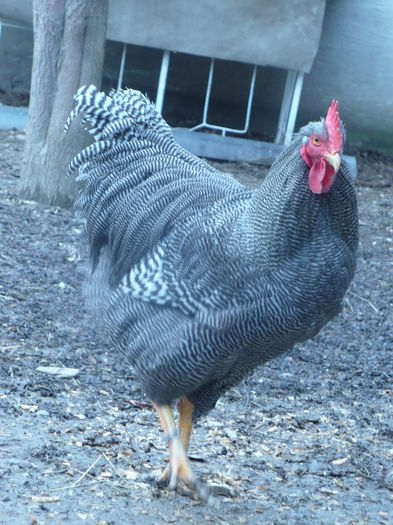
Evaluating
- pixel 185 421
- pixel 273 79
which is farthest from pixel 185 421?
pixel 273 79

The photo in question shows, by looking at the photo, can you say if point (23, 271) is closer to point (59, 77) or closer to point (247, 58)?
point (59, 77)

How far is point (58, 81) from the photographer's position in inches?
336

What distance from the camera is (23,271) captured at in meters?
7.08

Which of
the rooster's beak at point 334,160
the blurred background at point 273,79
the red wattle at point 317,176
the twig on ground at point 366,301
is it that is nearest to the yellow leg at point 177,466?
the red wattle at point 317,176

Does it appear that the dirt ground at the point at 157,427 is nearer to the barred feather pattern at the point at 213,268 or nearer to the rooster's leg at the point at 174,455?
the rooster's leg at the point at 174,455

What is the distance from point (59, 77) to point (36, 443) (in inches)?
187

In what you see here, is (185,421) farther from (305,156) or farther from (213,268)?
(305,156)

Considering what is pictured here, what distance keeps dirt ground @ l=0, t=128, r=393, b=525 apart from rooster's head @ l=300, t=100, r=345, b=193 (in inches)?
65.2

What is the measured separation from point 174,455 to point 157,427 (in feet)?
2.57

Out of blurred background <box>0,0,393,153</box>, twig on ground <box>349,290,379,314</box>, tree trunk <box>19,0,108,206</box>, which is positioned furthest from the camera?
blurred background <box>0,0,393,153</box>

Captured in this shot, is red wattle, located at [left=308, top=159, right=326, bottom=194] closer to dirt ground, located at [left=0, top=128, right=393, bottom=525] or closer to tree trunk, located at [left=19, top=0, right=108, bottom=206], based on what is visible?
dirt ground, located at [left=0, top=128, right=393, bottom=525]

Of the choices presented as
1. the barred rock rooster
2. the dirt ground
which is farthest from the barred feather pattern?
the dirt ground

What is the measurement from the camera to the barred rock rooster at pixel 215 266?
13.0 feet

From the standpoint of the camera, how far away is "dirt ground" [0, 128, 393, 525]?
431cm
